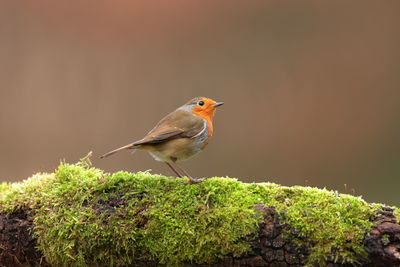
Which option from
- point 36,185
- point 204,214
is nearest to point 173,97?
point 36,185

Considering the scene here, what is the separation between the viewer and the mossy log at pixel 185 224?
2.77 m

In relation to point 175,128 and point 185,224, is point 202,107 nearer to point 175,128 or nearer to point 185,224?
point 175,128

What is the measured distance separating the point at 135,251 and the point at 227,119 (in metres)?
5.51

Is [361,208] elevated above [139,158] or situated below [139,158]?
below

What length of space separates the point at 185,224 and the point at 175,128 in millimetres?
1041

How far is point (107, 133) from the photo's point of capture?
7.69m

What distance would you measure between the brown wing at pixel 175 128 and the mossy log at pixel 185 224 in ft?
1.35

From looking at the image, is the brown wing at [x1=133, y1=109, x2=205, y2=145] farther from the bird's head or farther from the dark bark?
the dark bark

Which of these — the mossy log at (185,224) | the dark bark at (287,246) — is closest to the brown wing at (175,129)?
the mossy log at (185,224)

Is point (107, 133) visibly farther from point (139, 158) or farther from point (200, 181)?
point (200, 181)

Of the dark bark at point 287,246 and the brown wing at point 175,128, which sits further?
the brown wing at point 175,128

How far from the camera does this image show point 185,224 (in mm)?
Result: 3004

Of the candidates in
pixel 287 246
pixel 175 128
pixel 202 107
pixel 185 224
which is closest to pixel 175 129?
pixel 175 128

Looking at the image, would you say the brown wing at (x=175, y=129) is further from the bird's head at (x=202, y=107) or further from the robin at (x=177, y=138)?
the bird's head at (x=202, y=107)
